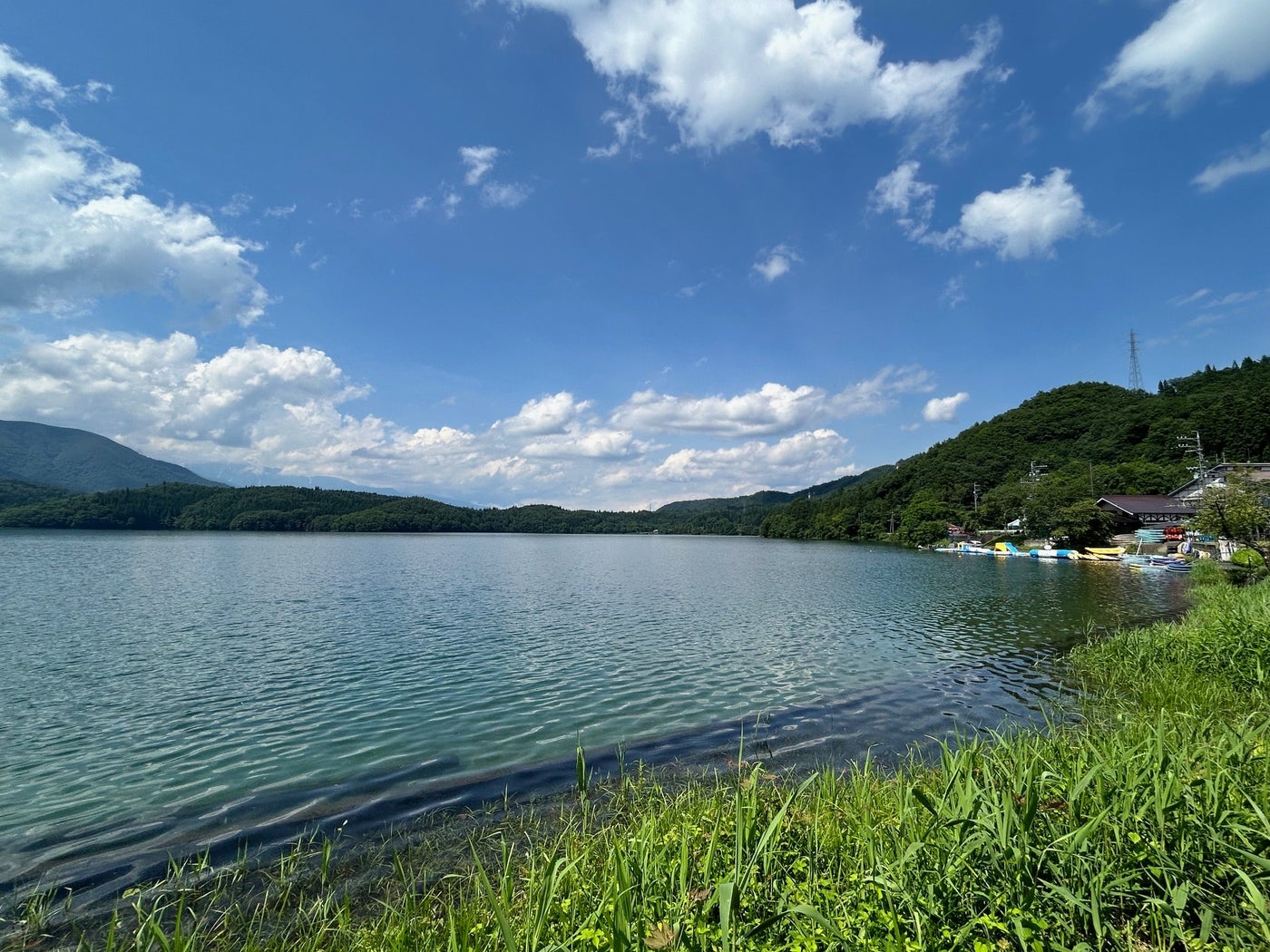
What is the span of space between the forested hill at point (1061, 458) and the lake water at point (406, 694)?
70955 mm

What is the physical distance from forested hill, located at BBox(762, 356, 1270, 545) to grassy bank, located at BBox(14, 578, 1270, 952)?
279ft

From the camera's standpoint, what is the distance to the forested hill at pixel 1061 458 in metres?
89.0

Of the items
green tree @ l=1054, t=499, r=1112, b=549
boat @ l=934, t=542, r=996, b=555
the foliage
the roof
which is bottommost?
boat @ l=934, t=542, r=996, b=555

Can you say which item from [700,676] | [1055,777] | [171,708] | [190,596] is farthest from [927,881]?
[190,596]

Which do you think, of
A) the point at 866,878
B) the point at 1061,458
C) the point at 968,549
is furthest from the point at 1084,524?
the point at 866,878

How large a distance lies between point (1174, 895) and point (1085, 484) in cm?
10468

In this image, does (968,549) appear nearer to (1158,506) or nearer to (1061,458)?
(1158,506)

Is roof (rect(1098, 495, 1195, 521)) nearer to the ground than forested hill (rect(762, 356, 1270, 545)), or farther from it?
nearer to the ground

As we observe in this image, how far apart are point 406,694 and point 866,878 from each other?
1299cm

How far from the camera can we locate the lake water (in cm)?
885

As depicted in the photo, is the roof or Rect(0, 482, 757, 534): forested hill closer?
the roof

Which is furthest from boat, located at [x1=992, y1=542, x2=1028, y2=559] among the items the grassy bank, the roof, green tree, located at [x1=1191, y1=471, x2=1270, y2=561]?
the grassy bank

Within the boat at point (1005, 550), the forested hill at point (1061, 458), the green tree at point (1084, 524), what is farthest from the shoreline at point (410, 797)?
the forested hill at point (1061, 458)

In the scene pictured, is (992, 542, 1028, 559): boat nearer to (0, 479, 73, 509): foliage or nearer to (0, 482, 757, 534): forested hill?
(0, 482, 757, 534): forested hill
